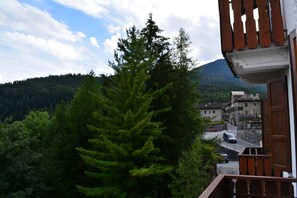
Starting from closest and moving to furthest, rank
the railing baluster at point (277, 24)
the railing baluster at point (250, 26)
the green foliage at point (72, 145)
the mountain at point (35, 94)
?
1. the railing baluster at point (277, 24)
2. the railing baluster at point (250, 26)
3. the green foliage at point (72, 145)
4. the mountain at point (35, 94)

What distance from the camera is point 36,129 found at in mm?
30125

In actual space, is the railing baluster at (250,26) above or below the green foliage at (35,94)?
below

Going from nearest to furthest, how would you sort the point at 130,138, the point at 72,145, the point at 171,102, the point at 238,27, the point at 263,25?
the point at 263,25 → the point at 238,27 → the point at 130,138 → the point at 171,102 → the point at 72,145

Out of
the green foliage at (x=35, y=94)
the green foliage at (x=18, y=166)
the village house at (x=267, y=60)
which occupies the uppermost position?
the green foliage at (x=35, y=94)

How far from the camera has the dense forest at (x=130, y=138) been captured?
49.5 feet

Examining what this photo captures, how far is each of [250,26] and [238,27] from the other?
145 mm

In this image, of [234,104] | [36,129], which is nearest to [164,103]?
[36,129]

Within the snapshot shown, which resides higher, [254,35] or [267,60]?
[254,35]

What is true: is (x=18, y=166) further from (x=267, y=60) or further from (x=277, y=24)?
(x=277, y=24)

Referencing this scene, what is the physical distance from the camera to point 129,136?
49.7 ft

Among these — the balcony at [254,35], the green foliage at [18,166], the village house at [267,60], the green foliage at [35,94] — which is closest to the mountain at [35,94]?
the green foliage at [35,94]

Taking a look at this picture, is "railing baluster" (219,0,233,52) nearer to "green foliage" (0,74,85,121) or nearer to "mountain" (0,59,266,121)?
"mountain" (0,59,266,121)

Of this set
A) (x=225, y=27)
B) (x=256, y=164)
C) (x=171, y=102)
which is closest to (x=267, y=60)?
(x=225, y=27)

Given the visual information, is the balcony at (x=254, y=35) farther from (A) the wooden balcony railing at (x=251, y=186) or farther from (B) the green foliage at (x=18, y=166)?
(B) the green foliage at (x=18, y=166)
